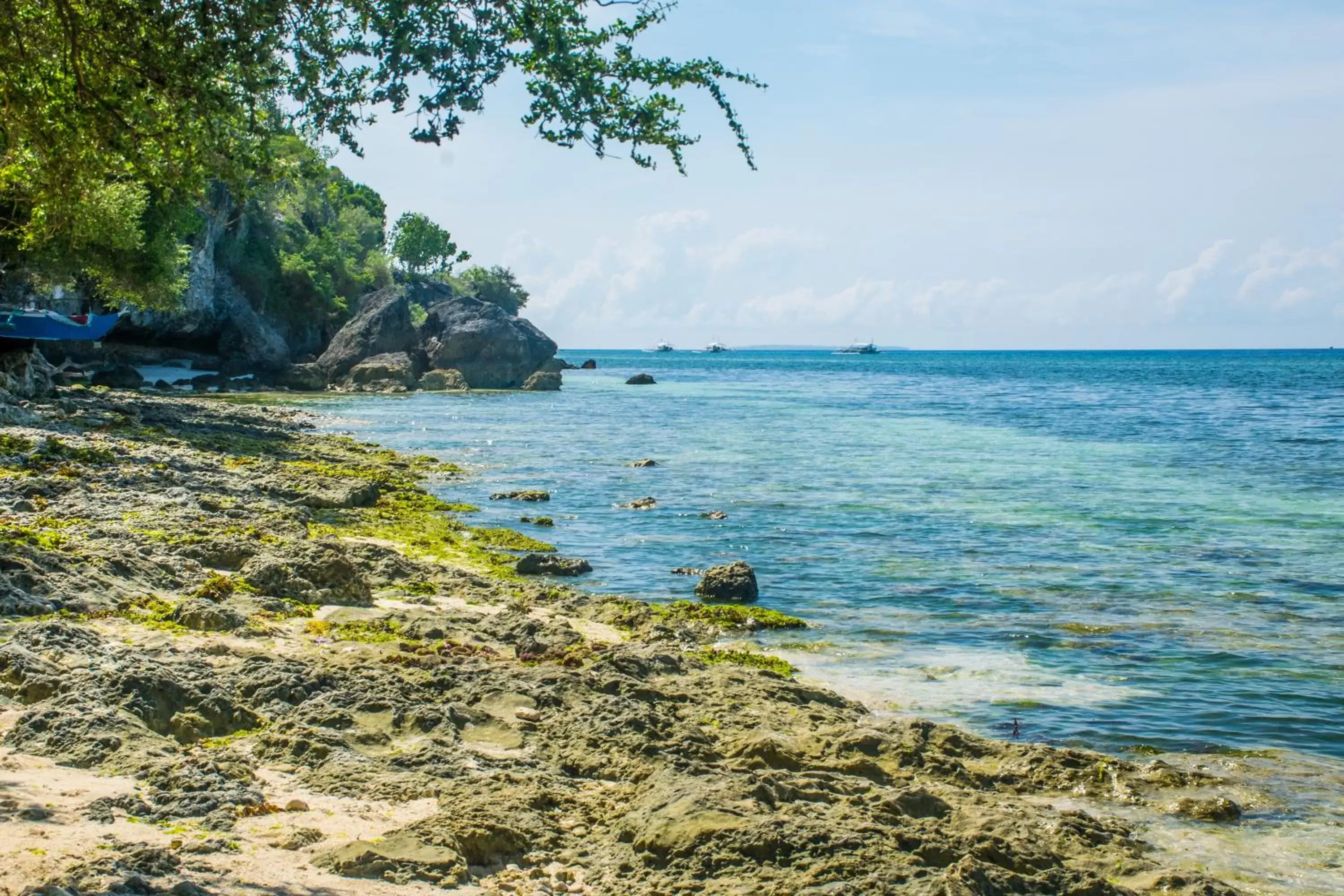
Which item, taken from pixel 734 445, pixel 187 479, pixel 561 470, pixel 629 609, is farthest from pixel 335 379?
pixel 629 609

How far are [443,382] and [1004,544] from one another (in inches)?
2383

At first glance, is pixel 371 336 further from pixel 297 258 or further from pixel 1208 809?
pixel 1208 809

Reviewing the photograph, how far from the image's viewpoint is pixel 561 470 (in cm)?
3138

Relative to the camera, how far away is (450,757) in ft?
26.0

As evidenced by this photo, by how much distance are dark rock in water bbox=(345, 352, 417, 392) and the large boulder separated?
17.6 ft

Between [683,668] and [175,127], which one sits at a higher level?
[175,127]

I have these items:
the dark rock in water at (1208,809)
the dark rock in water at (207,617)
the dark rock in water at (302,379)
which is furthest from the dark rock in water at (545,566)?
the dark rock in water at (302,379)

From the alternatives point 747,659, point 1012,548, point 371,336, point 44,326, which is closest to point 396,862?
point 747,659

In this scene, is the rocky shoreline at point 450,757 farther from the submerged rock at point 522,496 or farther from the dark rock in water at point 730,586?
the submerged rock at point 522,496

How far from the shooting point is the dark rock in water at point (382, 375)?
70.8 meters

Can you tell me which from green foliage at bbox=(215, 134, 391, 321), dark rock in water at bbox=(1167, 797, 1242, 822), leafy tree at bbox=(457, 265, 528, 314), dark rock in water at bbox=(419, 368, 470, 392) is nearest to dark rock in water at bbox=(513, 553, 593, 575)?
dark rock in water at bbox=(1167, 797, 1242, 822)

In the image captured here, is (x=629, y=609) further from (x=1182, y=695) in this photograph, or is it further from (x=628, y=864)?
(x=628, y=864)

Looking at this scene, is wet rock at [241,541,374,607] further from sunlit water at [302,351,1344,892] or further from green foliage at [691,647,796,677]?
sunlit water at [302,351,1344,892]

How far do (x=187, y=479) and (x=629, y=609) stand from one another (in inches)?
372
